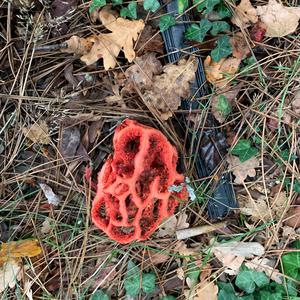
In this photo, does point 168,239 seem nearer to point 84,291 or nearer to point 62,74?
point 84,291

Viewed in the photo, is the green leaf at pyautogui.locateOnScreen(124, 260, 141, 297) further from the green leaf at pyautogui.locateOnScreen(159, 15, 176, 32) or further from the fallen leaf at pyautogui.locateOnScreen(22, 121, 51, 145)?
the green leaf at pyautogui.locateOnScreen(159, 15, 176, 32)

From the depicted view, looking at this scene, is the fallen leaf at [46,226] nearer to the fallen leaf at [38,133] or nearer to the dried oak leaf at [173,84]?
the fallen leaf at [38,133]

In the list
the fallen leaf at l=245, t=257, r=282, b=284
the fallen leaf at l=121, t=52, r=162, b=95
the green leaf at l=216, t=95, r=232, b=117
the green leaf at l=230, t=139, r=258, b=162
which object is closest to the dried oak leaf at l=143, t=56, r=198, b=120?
the fallen leaf at l=121, t=52, r=162, b=95

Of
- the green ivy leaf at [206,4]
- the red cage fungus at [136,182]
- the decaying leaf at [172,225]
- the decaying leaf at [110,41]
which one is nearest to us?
the red cage fungus at [136,182]

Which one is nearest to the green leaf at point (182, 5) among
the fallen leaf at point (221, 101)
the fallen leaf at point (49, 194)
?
the fallen leaf at point (221, 101)

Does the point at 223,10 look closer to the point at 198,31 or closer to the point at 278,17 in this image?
the point at 198,31

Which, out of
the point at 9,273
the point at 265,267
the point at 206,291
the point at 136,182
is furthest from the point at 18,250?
the point at 265,267

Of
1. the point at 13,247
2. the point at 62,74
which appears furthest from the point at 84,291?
the point at 62,74
